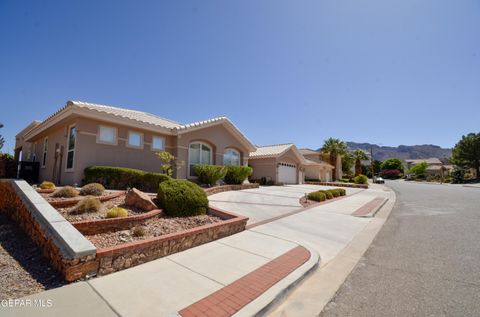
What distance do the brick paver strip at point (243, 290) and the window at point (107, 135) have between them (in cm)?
1166

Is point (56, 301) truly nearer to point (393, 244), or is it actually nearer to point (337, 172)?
point (393, 244)

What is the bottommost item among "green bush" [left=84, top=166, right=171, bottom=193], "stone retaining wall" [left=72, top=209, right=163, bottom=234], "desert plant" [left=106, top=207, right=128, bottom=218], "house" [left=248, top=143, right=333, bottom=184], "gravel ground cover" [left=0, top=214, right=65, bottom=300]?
"gravel ground cover" [left=0, top=214, right=65, bottom=300]

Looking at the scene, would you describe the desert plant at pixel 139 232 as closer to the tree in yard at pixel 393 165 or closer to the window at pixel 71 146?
the window at pixel 71 146

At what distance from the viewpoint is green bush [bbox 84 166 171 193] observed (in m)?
11.4

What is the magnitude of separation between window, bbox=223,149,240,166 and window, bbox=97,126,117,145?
29.2 ft

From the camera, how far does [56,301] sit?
126 inches

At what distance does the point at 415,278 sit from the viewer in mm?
4285

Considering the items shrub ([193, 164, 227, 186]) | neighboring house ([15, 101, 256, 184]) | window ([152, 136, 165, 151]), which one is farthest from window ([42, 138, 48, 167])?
shrub ([193, 164, 227, 186])

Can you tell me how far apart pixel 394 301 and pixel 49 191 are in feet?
33.5

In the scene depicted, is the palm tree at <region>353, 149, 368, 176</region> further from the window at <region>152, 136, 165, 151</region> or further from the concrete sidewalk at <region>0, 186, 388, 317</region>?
the concrete sidewalk at <region>0, 186, 388, 317</region>

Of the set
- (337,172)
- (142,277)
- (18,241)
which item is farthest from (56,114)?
(337,172)

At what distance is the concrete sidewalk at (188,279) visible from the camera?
3115 mm

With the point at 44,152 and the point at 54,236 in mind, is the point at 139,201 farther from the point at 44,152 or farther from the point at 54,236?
the point at 44,152

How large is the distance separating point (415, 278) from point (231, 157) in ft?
56.1
